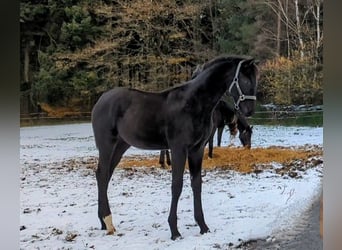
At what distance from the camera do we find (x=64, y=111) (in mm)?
1971

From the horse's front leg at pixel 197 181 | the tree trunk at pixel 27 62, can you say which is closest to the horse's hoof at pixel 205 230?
the horse's front leg at pixel 197 181

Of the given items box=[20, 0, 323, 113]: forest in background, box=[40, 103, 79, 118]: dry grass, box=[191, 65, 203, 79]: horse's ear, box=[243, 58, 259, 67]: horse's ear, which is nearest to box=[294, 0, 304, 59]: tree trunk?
box=[20, 0, 323, 113]: forest in background

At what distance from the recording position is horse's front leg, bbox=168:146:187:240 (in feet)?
6.42

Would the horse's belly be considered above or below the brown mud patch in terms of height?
above

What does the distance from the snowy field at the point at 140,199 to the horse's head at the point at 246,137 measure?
21 mm

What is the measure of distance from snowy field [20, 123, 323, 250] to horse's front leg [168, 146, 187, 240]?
2 cm

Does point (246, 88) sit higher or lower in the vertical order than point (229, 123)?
higher

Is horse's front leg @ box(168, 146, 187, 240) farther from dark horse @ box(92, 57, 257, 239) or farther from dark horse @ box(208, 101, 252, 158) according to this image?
dark horse @ box(208, 101, 252, 158)

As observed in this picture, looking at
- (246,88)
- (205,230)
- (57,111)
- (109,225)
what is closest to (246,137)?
(246,88)

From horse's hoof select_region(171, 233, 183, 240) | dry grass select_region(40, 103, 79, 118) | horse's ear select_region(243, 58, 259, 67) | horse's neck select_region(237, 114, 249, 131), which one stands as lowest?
horse's hoof select_region(171, 233, 183, 240)

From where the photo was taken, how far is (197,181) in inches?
77.6

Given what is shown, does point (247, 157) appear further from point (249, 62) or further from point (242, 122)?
point (249, 62)

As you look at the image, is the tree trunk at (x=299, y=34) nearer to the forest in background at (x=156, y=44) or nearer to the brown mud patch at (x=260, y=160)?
the forest in background at (x=156, y=44)

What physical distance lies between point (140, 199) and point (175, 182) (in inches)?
6.2
